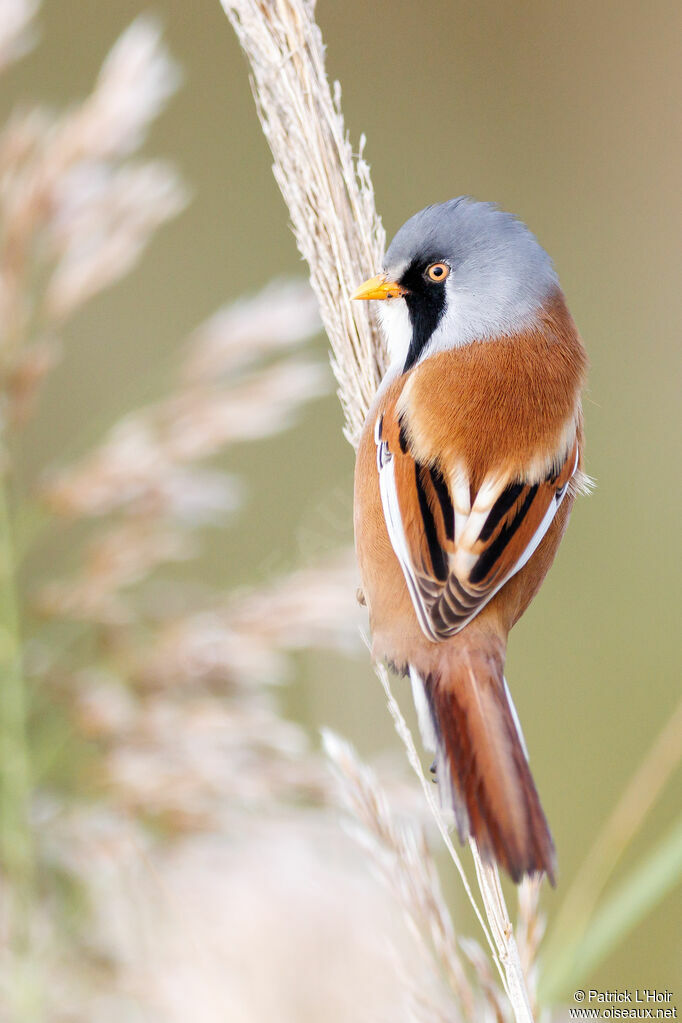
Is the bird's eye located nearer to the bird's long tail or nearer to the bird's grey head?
the bird's grey head

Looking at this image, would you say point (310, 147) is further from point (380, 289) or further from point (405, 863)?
point (405, 863)

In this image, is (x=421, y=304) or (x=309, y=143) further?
(x=421, y=304)

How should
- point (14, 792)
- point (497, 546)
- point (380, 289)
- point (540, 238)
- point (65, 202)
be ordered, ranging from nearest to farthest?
point (497, 546), point (380, 289), point (14, 792), point (65, 202), point (540, 238)

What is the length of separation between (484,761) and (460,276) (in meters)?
0.75

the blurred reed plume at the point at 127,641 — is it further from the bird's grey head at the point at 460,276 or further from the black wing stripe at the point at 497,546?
the black wing stripe at the point at 497,546

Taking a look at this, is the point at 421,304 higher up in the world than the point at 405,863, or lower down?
higher up

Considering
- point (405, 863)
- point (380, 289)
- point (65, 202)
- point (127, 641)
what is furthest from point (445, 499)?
point (65, 202)

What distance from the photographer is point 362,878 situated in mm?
1562

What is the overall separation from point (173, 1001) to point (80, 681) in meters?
0.53

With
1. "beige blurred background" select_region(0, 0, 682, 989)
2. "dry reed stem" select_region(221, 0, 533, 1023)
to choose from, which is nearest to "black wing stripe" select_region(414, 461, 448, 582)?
"dry reed stem" select_region(221, 0, 533, 1023)

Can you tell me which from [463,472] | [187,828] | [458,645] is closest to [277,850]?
[187,828]

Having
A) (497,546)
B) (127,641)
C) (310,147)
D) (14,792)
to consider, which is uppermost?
(310,147)

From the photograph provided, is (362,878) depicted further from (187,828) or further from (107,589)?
(107,589)

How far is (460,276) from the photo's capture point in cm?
155
